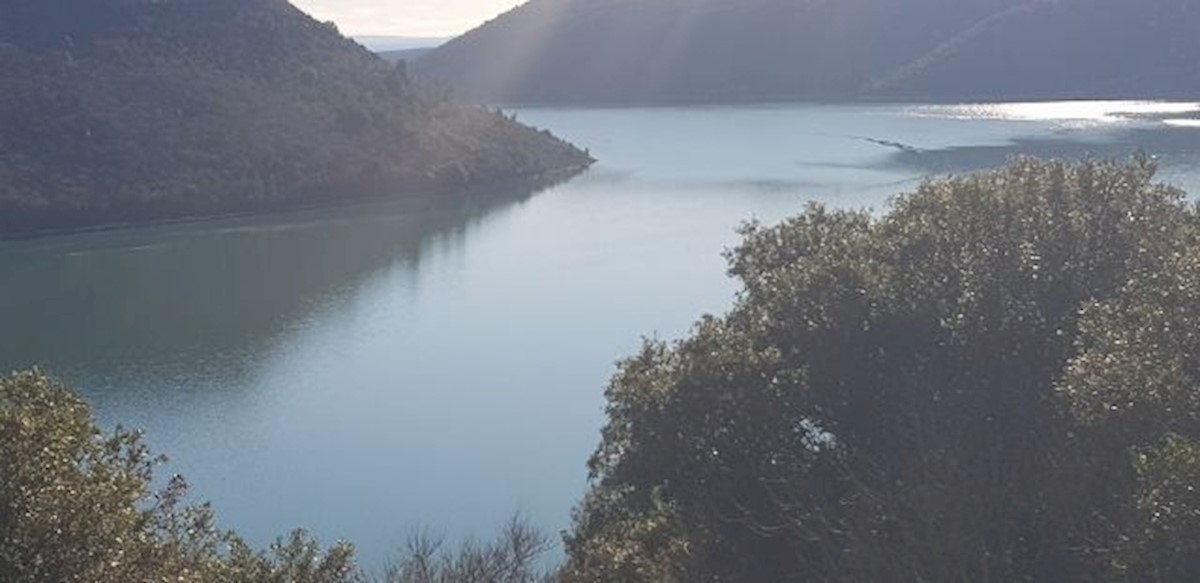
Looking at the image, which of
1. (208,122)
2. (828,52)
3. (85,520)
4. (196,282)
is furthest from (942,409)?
(828,52)

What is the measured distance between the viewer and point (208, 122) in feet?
153

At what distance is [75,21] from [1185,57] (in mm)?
58780

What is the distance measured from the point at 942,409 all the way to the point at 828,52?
8134cm

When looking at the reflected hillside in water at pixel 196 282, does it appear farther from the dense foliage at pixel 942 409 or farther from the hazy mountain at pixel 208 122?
the dense foliage at pixel 942 409

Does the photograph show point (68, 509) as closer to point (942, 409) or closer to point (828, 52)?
point (942, 409)

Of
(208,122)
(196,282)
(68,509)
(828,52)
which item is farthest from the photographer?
(828,52)

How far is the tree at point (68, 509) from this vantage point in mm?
5836

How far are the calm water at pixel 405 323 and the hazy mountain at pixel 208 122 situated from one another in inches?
80.8

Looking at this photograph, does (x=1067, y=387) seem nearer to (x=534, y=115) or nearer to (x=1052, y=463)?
(x=1052, y=463)

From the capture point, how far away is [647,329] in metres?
25.4

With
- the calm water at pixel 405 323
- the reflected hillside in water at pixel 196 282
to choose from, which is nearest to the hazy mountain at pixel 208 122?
the reflected hillside in water at pixel 196 282

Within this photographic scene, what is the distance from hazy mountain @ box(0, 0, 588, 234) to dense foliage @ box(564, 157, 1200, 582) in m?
32.9

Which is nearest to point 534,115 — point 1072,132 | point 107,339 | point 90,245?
point 1072,132

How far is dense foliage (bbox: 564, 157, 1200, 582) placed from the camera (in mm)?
7410
